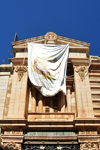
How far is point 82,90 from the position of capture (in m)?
21.4

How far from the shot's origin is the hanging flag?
70.1 ft

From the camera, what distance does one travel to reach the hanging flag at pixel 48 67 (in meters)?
21.4

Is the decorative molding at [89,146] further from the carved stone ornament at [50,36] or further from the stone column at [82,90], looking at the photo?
the carved stone ornament at [50,36]

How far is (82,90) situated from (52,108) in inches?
140

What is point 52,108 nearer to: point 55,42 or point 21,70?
point 21,70

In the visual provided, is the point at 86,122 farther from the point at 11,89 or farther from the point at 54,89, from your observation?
the point at 11,89

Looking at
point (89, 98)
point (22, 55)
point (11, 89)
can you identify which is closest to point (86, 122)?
point (89, 98)

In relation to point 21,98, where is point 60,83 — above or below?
above

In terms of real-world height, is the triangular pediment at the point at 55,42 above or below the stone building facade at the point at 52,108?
above

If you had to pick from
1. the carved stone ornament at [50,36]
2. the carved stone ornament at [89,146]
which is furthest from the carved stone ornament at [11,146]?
the carved stone ornament at [50,36]

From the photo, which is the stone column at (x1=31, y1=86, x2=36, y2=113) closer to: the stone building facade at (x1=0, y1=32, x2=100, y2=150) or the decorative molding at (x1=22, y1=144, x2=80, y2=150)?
the stone building facade at (x1=0, y1=32, x2=100, y2=150)

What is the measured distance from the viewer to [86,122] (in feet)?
61.3

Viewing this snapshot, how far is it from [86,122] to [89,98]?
287 centimetres

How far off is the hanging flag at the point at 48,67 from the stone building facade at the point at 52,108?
0.89m
